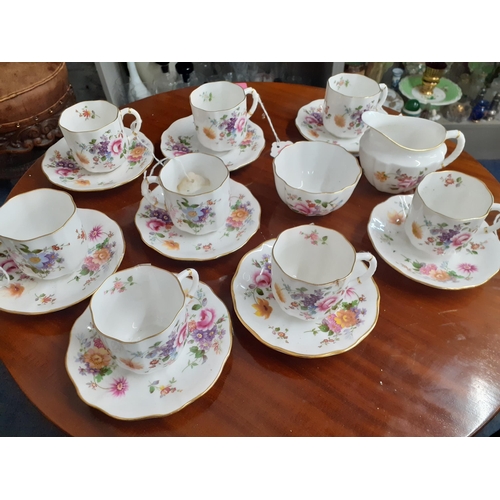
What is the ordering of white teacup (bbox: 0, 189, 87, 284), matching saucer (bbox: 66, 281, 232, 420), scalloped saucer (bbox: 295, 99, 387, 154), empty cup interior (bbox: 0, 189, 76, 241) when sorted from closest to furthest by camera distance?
matching saucer (bbox: 66, 281, 232, 420) < white teacup (bbox: 0, 189, 87, 284) < empty cup interior (bbox: 0, 189, 76, 241) < scalloped saucer (bbox: 295, 99, 387, 154)

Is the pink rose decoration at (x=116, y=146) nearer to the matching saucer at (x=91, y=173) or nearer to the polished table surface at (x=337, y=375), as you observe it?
the matching saucer at (x=91, y=173)

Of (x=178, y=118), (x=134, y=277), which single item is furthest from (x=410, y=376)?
(x=178, y=118)

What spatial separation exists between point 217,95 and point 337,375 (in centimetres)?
78

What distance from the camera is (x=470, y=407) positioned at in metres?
0.64

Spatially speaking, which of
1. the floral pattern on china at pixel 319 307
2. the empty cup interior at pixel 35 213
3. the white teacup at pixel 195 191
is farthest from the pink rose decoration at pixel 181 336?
the empty cup interior at pixel 35 213

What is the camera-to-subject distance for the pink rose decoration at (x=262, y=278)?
2.53ft

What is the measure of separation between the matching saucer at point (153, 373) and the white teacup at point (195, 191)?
182 millimetres

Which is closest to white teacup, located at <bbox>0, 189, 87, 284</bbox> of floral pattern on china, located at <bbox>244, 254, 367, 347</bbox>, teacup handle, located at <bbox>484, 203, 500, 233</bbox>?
floral pattern on china, located at <bbox>244, 254, 367, 347</bbox>

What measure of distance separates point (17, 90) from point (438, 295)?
1.51 m

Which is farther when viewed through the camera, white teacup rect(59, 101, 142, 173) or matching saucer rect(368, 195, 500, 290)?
white teacup rect(59, 101, 142, 173)

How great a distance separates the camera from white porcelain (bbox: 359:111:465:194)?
35.0 inches

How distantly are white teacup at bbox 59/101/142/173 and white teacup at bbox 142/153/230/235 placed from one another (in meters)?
0.17

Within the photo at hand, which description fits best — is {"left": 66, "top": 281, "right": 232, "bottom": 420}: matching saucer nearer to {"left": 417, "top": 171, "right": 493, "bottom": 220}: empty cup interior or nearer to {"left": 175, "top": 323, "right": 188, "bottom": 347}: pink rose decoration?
{"left": 175, "top": 323, "right": 188, "bottom": 347}: pink rose decoration

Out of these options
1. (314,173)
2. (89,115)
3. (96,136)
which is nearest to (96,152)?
(96,136)
